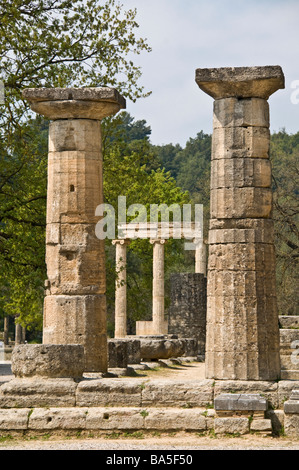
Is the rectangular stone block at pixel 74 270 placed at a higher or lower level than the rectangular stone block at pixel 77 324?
higher

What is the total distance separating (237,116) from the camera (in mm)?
14445

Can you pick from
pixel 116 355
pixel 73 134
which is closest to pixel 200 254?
pixel 116 355

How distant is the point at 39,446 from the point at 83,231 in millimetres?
5460

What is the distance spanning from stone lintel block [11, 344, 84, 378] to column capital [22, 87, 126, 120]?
4.67m

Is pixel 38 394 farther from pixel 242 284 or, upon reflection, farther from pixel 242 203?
pixel 242 203

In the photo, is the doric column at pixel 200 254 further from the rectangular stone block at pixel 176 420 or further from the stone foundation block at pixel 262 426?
the stone foundation block at pixel 262 426

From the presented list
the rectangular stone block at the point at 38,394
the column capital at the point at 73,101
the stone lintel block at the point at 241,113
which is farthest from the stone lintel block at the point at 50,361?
the column capital at the point at 73,101

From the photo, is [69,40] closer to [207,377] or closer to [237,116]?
[237,116]

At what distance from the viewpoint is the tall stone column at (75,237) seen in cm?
1698

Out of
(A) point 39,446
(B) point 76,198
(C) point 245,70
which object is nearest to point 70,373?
(A) point 39,446

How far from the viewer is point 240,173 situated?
1440 cm

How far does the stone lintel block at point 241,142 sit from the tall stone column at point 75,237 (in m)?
3.14

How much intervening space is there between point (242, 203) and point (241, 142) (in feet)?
3.02
